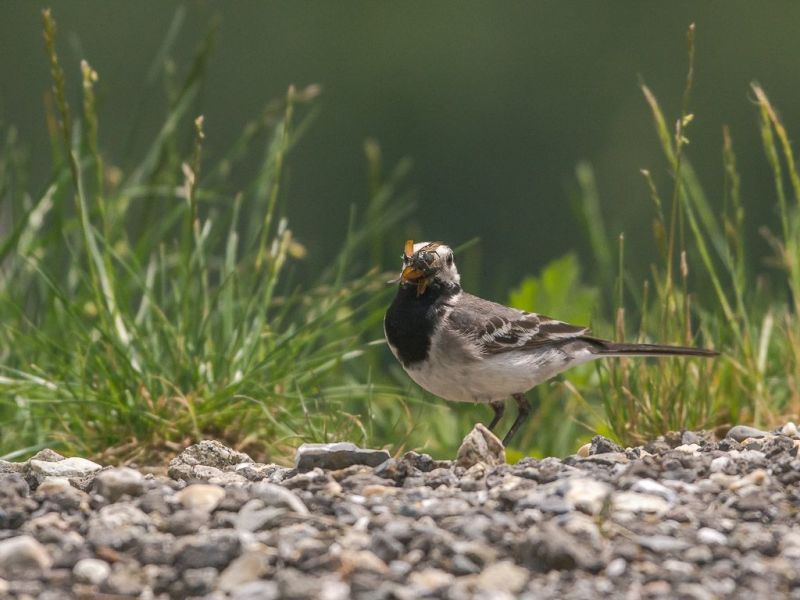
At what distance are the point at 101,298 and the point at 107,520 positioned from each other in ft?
6.13

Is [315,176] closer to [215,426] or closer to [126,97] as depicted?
[126,97]

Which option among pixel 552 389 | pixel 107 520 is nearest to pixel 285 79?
pixel 552 389

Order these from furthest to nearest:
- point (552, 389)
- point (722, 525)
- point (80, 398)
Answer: point (552, 389) → point (80, 398) → point (722, 525)

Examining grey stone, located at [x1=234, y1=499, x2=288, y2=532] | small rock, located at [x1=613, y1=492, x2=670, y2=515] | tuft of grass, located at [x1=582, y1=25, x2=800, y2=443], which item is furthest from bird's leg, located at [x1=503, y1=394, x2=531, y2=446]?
grey stone, located at [x1=234, y1=499, x2=288, y2=532]

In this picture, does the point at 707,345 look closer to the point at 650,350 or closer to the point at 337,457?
the point at 650,350

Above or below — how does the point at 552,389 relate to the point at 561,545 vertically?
below

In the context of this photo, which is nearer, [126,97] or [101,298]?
[101,298]

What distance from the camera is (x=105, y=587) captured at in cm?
312

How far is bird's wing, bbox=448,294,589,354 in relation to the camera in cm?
514

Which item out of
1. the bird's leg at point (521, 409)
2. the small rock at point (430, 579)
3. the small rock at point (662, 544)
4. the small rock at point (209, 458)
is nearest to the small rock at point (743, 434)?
the bird's leg at point (521, 409)

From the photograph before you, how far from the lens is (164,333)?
5152 millimetres

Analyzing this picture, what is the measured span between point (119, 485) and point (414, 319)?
1.70 m

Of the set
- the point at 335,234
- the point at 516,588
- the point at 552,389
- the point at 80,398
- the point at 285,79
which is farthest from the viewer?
the point at 285,79

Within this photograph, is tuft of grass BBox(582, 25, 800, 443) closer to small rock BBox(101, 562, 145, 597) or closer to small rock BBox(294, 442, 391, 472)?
small rock BBox(294, 442, 391, 472)
